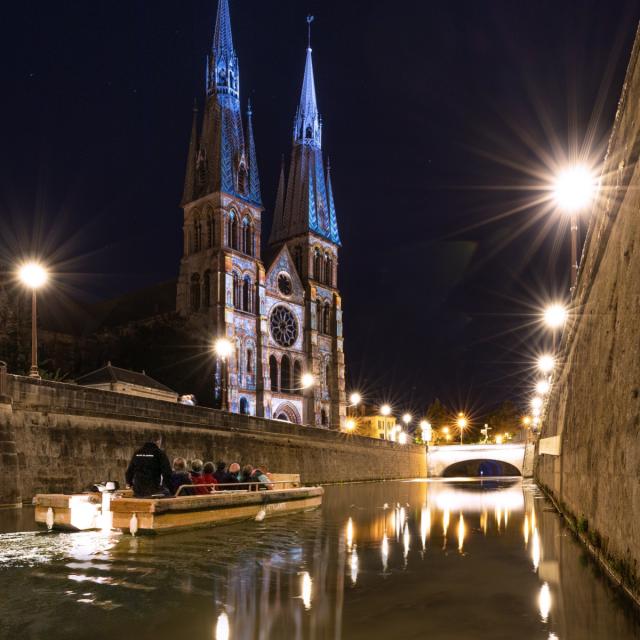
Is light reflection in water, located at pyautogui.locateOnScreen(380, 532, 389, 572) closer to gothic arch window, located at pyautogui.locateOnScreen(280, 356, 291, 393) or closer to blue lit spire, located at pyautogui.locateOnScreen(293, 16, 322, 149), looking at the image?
gothic arch window, located at pyautogui.locateOnScreen(280, 356, 291, 393)

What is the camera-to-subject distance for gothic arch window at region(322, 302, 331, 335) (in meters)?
81.6

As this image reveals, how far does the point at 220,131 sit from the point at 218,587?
68544 mm

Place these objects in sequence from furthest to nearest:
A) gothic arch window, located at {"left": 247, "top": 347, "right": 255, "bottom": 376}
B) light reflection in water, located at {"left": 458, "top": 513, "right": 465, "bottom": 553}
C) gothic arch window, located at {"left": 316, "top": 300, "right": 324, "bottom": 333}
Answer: gothic arch window, located at {"left": 316, "top": 300, "right": 324, "bottom": 333} → gothic arch window, located at {"left": 247, "top": 347, "right": 255, "bottom": 376} → light reflection in water, located at {"left": 458, "top": 513, "right": 465, "bottom": 553}

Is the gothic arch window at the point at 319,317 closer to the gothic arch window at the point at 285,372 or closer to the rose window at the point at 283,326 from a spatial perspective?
the rose window at the point at 283,326

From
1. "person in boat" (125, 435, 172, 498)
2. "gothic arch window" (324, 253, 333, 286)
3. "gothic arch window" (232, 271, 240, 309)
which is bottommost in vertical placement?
"person in boat" (125, 435, 172, 498)

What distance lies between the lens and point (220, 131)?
237ft

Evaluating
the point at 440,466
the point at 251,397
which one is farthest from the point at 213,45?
the point at 440,466

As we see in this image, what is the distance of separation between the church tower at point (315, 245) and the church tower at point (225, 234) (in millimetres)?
8041

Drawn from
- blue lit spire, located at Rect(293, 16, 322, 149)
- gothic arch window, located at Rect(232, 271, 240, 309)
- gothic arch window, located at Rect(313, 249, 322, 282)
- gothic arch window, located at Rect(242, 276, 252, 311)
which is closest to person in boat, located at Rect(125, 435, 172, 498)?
gothic arch window, located at Rect(232, 271, 240, 309)

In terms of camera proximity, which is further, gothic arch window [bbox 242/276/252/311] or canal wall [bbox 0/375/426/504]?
gothic arch window [bbox 242/276/252/311]

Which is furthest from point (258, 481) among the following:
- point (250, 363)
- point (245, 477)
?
point (250, 363)

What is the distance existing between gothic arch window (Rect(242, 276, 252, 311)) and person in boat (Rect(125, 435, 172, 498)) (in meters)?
55.6

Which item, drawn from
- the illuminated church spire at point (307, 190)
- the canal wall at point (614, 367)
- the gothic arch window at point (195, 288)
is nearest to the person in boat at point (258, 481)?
the canal wall at point (614, 367)

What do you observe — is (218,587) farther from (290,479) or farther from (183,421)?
(183,421)
